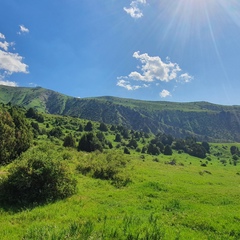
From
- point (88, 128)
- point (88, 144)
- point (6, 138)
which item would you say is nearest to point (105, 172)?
point (6, 138)

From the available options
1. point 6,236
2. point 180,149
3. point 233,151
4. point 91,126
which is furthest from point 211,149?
point 6,236

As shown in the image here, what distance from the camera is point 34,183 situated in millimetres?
20719

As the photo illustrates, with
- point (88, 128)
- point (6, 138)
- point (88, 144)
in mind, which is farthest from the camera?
point (88, 128)

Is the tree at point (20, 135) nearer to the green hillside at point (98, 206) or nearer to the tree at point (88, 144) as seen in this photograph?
the green hillside at point (98, 206)

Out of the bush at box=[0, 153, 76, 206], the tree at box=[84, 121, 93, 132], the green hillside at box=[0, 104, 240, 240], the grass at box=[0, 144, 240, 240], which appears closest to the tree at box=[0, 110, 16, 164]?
the green hillside at box=[0, 104, 240, 240]

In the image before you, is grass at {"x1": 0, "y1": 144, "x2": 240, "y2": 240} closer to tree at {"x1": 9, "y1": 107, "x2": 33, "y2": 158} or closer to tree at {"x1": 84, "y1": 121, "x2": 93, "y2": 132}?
tree at {"x1": 9, "y1": 107, "x2": 33, "y2": 158}

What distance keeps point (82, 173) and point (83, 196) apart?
39.0 feet

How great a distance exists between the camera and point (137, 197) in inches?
967

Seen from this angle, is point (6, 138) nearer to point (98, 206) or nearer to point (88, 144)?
point (98, 206)

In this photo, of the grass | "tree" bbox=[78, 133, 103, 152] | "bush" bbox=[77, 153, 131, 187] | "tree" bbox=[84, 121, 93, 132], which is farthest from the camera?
"tree" bbox=[84, 121, 93, 132]

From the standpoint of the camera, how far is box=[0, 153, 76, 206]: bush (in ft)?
65.6

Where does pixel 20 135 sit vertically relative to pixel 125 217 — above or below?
above

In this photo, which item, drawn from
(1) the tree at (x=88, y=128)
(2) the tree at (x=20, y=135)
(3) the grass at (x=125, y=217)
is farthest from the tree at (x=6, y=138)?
(1) the tree at (x=88, y=128)

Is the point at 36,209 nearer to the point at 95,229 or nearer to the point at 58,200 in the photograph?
the point at 58,200
